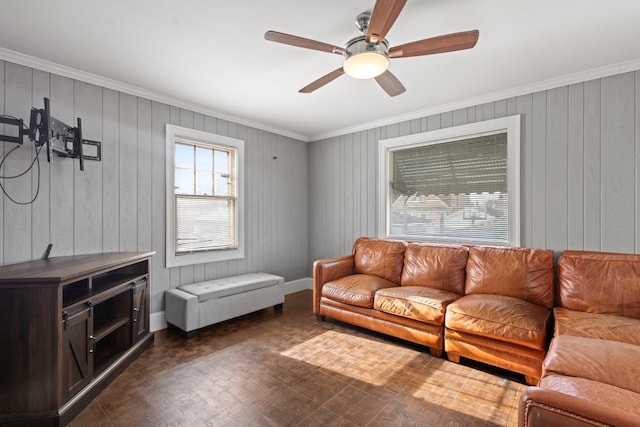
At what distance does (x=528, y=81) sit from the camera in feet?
9.75

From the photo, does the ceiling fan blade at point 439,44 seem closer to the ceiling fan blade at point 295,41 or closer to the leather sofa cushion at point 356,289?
the ceiling fan blade at point 295,41

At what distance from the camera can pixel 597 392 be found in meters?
1.33

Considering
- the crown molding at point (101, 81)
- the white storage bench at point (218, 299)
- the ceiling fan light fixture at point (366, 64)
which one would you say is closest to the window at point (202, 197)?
the crown molding at point (101, 81)

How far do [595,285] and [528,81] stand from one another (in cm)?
200

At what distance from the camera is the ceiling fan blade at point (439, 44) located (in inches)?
68.2

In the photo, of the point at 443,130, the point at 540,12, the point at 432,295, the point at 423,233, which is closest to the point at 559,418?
the point at 432,295

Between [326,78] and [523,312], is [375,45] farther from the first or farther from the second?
[523,312]

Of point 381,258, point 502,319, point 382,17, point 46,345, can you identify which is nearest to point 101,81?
point 46,345

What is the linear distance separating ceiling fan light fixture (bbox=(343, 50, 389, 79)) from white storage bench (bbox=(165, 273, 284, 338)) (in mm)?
2617

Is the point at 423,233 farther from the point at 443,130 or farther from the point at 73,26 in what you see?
the point at 73,26

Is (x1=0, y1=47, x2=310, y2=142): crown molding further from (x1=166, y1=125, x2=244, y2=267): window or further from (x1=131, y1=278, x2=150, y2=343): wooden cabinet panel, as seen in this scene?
(x1=131, y1=278, x2=150, y2=343): wooden cabinet panel

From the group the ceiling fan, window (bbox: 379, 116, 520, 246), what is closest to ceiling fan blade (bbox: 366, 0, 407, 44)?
the ceiling fan

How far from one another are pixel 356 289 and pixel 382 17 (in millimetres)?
2500

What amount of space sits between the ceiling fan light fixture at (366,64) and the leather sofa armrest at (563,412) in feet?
6.42
